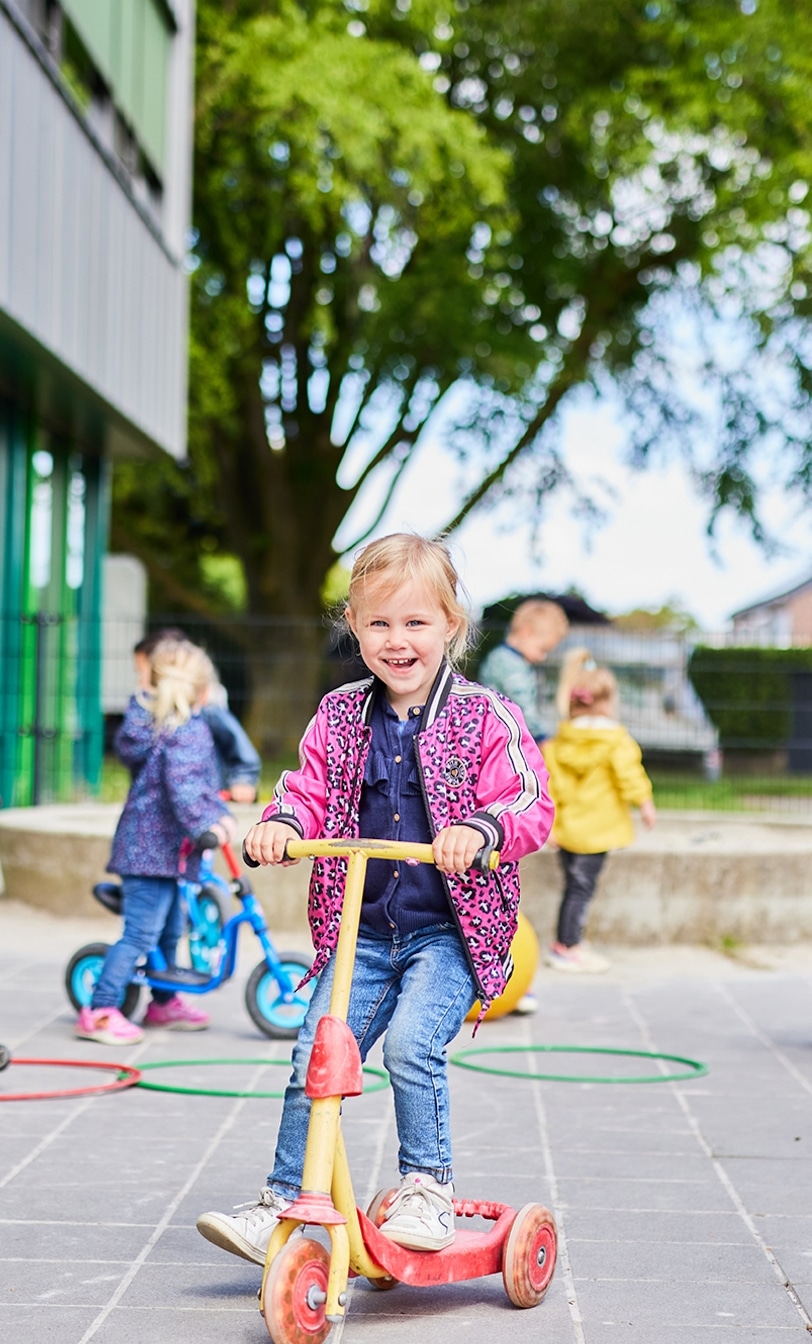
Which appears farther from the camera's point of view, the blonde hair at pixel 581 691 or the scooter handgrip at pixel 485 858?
the blonde hair at pixel 581 691

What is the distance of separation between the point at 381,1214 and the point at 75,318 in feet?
33.5

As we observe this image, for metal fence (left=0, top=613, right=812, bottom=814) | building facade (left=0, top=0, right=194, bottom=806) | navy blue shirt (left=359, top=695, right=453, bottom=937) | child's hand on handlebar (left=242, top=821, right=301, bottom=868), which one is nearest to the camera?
child's hand on handlebar (left=242, top=821, right=301, bottom=868)

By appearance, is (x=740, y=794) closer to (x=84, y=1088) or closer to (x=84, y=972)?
(x=84, y=972)

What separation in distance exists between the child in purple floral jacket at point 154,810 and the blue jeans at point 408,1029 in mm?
2809

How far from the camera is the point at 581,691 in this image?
28.6 feet

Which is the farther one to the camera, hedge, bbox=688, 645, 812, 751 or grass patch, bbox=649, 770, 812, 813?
hedge, bbox=688, 645, 812, 751

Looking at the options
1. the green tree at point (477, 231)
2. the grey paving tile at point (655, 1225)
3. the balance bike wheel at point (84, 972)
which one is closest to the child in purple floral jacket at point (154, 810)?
the balance bike wheel at point (84, 972)

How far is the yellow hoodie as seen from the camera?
8.36 meters

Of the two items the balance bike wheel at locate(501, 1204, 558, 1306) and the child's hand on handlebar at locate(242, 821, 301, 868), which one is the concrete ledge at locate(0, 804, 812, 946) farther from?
the child's hand on handlebar at locate(242, 821, 301, 868)

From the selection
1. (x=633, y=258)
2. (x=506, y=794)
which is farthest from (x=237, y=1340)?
(x=633, y=258)

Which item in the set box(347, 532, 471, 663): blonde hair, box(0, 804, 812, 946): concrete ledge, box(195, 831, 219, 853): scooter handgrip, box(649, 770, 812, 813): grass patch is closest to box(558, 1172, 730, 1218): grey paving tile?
box(347, 532, 471, 663): blonde hair

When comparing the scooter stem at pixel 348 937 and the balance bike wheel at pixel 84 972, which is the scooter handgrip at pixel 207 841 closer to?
the balance bike wheel at pixel 84 972

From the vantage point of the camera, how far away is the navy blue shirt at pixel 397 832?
3586mm

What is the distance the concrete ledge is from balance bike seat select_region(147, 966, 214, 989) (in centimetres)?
252
